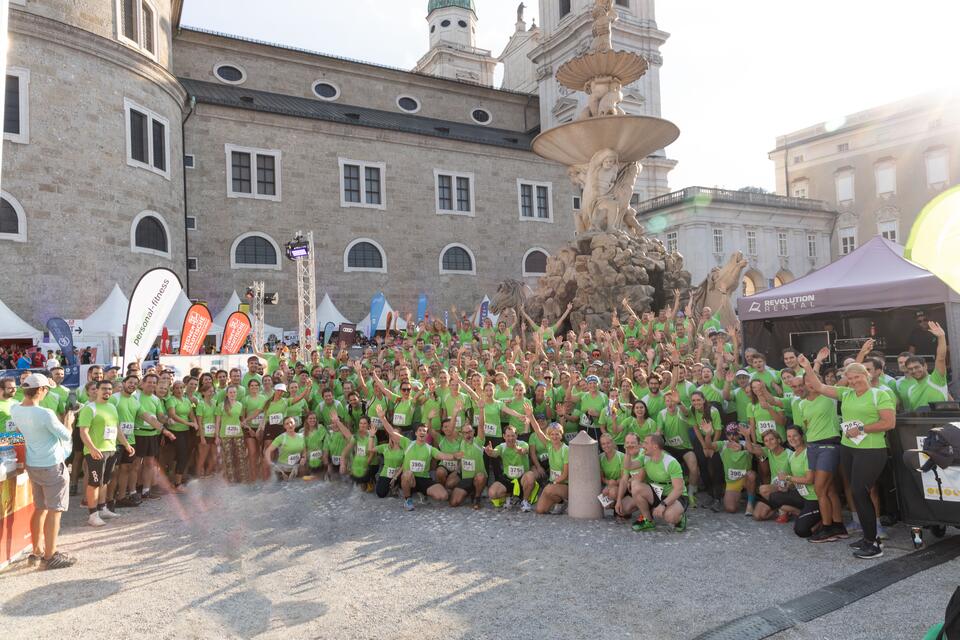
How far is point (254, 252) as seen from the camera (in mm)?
28359

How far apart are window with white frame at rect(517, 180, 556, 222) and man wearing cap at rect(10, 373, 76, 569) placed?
30.7m

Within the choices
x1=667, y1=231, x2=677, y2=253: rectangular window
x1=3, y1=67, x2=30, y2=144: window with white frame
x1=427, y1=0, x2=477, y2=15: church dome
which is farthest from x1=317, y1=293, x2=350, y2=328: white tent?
x1=427, y1=0, x2=477, y2=15: church dome

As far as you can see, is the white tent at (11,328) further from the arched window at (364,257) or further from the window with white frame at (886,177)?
the window with white frame at (886,177)

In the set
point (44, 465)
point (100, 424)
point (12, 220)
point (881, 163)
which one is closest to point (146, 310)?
point (100, 424)

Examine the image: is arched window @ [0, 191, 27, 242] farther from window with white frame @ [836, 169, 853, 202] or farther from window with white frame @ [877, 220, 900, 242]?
window with white frame @ [836, 169, 853, 202]

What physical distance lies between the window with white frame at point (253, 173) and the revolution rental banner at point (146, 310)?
19.8m

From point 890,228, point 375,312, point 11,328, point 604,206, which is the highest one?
point 890,228

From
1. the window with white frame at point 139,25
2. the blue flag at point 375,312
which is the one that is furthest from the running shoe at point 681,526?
the window with white frame at point 139,25

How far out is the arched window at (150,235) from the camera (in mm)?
23250

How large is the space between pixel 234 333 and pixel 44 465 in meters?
7.51

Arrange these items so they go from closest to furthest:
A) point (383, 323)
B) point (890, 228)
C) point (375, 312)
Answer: point (375, 312) → point (383, 323) → point (890, 228)

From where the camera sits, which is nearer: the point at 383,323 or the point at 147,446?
the point at 147,446

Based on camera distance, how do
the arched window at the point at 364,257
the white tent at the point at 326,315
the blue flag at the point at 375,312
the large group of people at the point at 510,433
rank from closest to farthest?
the large group of people at the point at 510,433, the blue flag at the point at 375,312, the white tent at the point at 326,315, the arched window at the point at 364,257

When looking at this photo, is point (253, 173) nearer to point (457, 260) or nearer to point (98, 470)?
point (457, 260)
